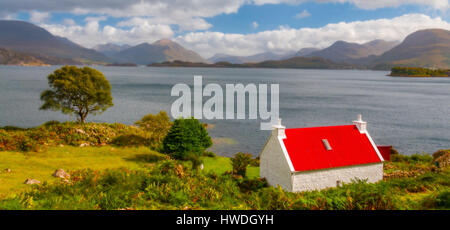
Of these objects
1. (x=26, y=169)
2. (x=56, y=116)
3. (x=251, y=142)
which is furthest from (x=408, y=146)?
(x=56, y=116)

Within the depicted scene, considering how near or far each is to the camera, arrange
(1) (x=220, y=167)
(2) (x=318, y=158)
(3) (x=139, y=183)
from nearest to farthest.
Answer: (3) (x=139, y=183), (2) (x=318, y=158), (1) (x=220, y=167)

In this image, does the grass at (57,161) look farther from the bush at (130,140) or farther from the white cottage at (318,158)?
the white cottage at (318,158)

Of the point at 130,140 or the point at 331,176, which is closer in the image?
the point at 331,176

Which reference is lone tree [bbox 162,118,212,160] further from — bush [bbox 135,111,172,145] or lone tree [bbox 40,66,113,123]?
lone tree [bbox 40,66,113,123]

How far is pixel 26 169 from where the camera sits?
25219 millimetres

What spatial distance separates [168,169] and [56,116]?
66630 mm

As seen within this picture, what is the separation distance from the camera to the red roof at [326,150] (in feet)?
73.3

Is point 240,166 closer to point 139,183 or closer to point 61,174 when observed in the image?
point 139,183

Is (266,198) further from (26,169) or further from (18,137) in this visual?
(18,137)

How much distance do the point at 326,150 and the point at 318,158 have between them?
4.40ft

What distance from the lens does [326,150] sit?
23.5 m

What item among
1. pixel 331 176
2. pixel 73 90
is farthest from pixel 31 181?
pixel 73 90

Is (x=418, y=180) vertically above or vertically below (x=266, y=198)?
below
